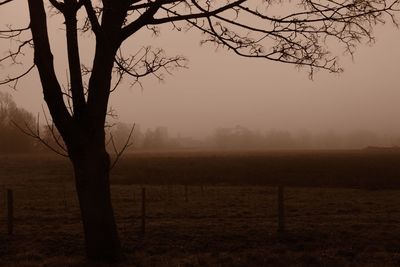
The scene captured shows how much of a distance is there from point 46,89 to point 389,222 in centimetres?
1106

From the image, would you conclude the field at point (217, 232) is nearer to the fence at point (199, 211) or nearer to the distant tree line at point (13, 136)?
the fence at point (199, 211)

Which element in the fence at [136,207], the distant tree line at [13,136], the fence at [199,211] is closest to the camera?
the fence at [136,207]

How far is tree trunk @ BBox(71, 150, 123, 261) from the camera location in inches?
324

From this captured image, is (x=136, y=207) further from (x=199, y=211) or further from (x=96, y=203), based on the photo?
(x=96, y=203)

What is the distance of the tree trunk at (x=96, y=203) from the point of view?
27.0 feet

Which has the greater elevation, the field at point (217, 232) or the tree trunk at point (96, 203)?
the tree trunk at point (96, 203)

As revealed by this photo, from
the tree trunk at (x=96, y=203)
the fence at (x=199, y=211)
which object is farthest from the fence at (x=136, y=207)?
the tree trunk at (x=96, y=203)

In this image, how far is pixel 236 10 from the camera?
8.42 meters

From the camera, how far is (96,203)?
8.27 m

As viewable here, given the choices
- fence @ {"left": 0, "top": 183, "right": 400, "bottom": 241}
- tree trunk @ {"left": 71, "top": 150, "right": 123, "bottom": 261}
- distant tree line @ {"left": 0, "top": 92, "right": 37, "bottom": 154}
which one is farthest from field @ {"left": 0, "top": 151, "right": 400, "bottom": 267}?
distant tree line @ {"left": 0, "top": 92, "right": 37, "bottom": 154}

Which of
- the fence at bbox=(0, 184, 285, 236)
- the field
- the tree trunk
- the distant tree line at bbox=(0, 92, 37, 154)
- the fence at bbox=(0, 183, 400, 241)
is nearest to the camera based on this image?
the tree trunk

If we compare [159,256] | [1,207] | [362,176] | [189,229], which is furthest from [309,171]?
[159,256]

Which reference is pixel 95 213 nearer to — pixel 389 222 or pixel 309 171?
pixel 389 222

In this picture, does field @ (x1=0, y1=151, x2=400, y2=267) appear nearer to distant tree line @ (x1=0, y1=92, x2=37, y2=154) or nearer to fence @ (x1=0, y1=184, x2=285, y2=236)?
fence @ (x1=0, y1=184, x2=285, y2=236)
